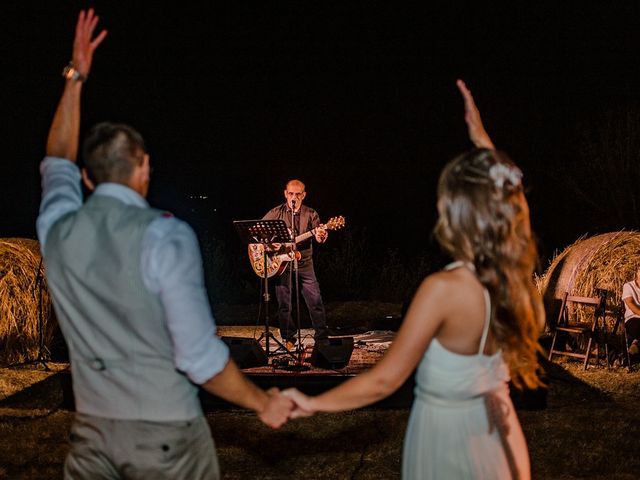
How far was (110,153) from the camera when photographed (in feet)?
8.54

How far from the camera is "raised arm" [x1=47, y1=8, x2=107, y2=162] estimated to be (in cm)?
295

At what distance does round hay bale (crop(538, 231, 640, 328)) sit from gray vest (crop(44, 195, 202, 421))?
31.0 ft

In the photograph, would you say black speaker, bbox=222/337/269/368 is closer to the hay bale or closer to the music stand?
the music stand

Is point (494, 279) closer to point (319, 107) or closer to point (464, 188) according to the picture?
point (464, 188)

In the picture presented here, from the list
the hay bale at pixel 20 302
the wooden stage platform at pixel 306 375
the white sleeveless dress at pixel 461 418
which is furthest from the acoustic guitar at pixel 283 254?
the white sleeveless dress at pixel 461 418

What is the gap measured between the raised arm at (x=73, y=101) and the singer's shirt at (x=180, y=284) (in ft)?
1.40

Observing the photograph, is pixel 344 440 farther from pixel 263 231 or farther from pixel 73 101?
pixel 73 101

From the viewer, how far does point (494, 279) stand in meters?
2.60

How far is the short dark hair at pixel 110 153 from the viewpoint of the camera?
2.59 meters

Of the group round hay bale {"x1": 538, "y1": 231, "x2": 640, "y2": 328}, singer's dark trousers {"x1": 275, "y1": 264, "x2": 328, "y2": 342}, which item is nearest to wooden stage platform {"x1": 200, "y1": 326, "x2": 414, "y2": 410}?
singer's dark trousers {"x1": 275, "y1": 264, "x2": 328, "y2": 342}

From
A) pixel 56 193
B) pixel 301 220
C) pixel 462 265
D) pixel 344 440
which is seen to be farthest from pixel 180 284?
pixel 301 220

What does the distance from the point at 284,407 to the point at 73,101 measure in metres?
1.62

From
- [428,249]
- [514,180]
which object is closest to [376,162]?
[428,249]

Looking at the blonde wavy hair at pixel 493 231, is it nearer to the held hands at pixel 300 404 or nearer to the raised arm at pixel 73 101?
the held hands at pixel 300 404
